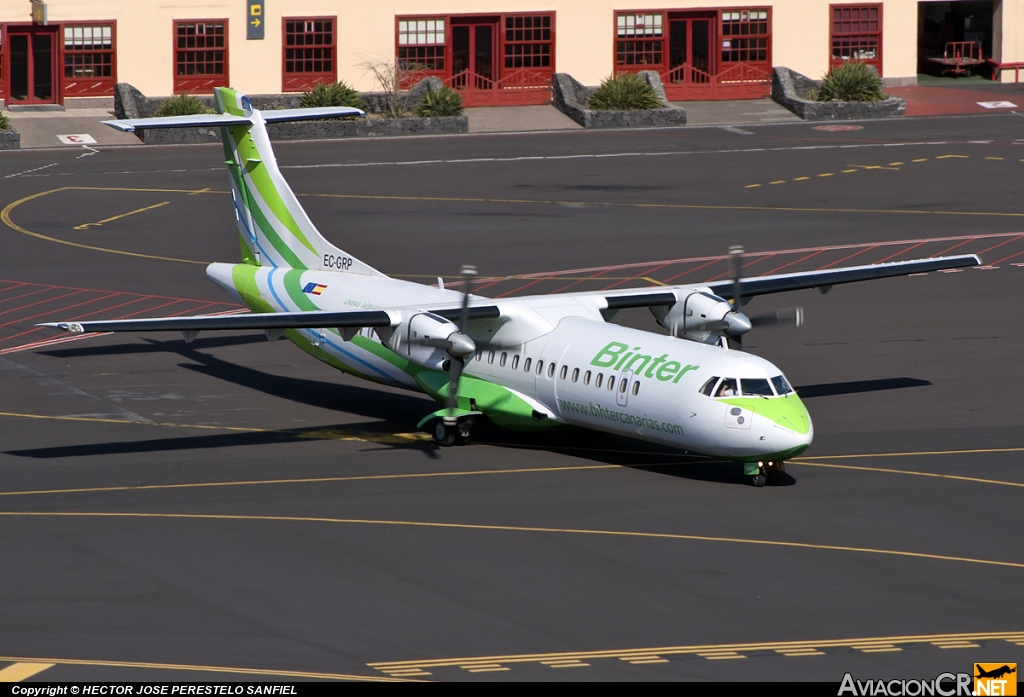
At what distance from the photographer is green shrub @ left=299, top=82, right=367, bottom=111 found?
226 feet

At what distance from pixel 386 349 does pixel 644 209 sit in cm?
2433

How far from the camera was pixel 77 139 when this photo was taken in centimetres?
6619

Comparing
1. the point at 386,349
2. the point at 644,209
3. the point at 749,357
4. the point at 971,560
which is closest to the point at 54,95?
the point at 644,209

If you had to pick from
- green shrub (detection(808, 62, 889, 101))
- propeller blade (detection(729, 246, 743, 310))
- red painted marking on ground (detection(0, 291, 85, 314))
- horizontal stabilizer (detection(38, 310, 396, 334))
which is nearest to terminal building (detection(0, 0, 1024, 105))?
green shrub (detection(808, 62, 889, 101))

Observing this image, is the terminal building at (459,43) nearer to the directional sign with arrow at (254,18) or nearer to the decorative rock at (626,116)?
the directional sign with arrow at (254,18)

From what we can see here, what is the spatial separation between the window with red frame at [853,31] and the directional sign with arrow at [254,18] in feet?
97.6

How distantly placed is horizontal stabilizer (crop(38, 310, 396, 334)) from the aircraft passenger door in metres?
4.60

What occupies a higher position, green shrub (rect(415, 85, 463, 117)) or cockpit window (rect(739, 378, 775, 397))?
green shrub (rect(415, 85, 463, 117))

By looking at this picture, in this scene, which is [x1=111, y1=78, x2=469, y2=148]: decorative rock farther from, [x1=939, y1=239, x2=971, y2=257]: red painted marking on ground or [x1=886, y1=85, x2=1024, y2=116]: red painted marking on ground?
[x1=939, y1=239, x2=971, y2=257]: red painted marking on ground

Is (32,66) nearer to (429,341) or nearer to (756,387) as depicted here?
(429,341)

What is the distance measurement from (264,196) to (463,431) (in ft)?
28.7

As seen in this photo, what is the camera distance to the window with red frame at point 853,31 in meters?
76.8

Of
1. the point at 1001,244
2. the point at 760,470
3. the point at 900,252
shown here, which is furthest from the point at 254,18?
the point at 760,470

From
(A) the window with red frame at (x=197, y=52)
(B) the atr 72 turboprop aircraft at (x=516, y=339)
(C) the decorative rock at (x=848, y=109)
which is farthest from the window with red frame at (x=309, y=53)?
(B) the atr 72 turboprop aircraft at (x=516, y=339)
